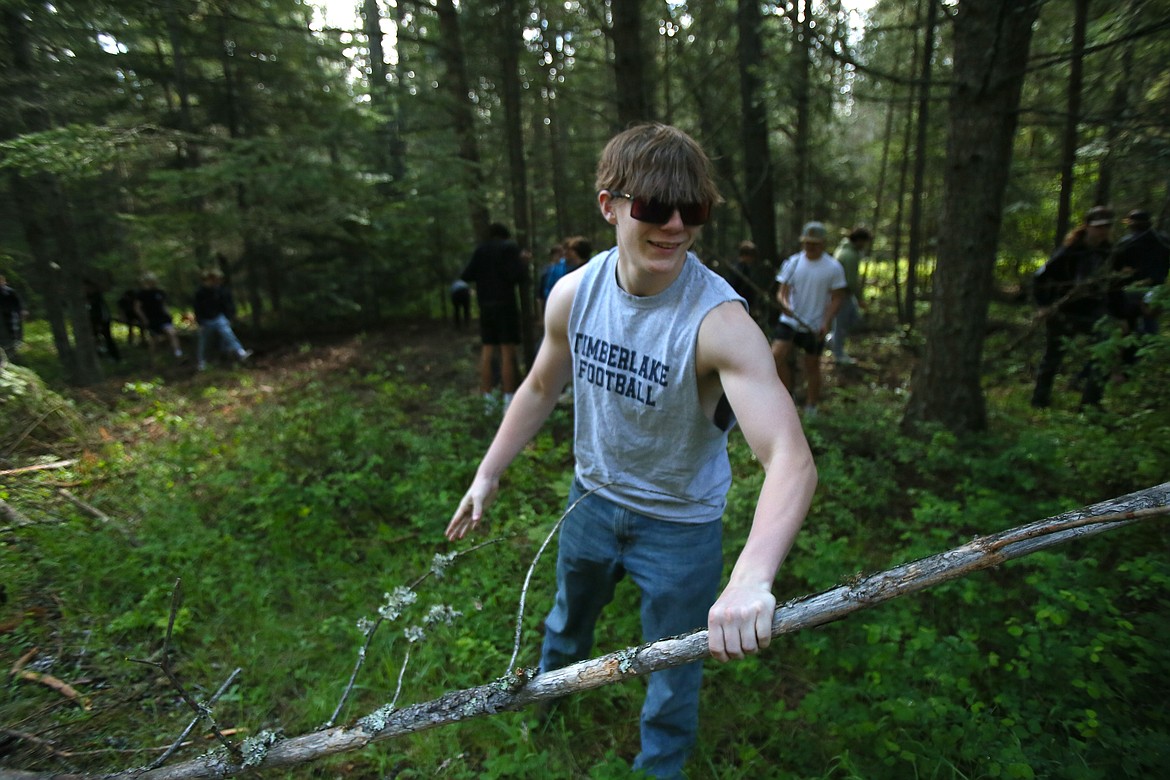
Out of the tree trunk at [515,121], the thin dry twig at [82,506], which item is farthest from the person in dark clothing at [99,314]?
the thin dry twig at [82,506]

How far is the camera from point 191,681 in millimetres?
3004

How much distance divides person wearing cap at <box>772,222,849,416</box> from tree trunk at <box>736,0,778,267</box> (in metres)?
1.13

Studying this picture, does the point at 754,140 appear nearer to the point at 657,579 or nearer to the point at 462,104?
the point at 462,104

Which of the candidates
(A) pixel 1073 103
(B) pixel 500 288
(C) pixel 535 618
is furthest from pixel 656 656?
(A) pixel 1073 103

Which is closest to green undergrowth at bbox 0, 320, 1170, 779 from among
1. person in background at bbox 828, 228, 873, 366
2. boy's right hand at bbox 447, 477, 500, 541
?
boy's right hand at bbox 447, 477, 500, 541

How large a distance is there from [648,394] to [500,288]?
17.5 feet

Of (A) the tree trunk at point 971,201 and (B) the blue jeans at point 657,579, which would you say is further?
(A) the tree trunk at point 971,201

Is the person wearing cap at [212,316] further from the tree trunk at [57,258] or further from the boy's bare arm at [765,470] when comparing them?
the boy's bare arm at [765,470]

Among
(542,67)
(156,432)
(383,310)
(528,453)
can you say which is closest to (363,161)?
(383,310)

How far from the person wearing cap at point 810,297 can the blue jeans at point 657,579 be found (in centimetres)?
460

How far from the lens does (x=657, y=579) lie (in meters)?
2.13

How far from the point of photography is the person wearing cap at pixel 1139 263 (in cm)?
510

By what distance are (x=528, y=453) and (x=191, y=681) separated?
9.82ft

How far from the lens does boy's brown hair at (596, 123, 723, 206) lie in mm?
1802
